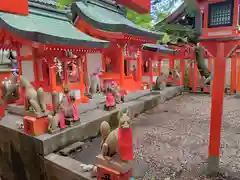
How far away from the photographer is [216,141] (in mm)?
4055

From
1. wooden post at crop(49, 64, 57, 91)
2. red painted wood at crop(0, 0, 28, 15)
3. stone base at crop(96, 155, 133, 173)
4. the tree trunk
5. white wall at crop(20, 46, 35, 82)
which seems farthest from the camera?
the tree trunk

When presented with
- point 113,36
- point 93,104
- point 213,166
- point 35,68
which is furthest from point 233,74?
point 35,68

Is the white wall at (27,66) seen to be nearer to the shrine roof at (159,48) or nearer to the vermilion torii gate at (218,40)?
the vermilion torii gate at (218,40)

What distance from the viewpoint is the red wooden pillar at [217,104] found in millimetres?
3852

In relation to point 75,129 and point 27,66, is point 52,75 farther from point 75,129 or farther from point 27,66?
point 75,129

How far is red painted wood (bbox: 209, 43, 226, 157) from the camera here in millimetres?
3846

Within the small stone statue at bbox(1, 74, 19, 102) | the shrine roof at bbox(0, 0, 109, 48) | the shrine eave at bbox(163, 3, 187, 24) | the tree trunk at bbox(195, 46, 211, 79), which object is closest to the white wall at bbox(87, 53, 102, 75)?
the shrine roof at bbox(0, 0, 109, 48)

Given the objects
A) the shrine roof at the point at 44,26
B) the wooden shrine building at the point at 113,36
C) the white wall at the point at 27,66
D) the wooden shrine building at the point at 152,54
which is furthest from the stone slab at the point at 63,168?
the wooden shrine building at the point at 152,54

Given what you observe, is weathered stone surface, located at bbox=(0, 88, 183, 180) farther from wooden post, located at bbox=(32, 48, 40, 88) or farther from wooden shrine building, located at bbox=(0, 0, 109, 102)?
wooden shrine building, located at bbox=(0, 0, 109, 102)

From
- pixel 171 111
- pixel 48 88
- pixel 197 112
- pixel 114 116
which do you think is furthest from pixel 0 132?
pixel 197 112

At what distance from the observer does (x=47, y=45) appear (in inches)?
215

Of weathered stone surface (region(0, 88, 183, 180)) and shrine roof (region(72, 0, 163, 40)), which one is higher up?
shrine roof (region(72, 0, 163, 40))

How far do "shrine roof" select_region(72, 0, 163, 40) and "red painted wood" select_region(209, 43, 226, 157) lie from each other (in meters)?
4.78

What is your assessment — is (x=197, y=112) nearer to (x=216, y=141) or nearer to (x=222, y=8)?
(x=216, y=141)
